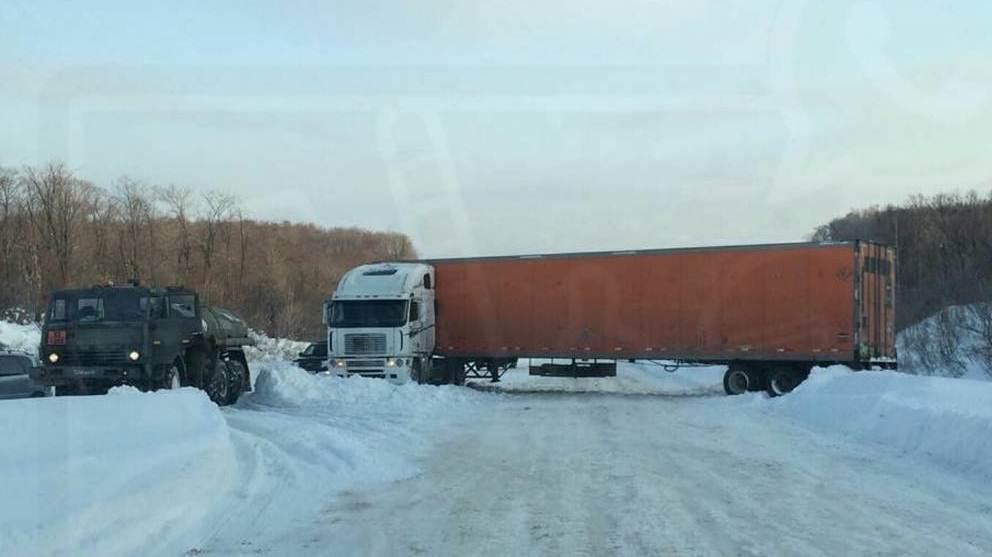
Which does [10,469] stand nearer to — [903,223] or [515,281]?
[515,281]

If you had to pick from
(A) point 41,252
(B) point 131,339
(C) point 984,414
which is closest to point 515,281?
(B) point 131,339

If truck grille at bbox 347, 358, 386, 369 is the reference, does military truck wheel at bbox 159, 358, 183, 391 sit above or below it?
above

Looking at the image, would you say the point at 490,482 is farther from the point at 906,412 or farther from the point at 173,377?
the point at 173,377

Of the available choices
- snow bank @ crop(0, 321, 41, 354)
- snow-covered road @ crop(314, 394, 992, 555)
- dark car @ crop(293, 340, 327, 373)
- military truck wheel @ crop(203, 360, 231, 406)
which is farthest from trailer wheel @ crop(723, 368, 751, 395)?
snow bank @ crop(0, 321, 41, 354)

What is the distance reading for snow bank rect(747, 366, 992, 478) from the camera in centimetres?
1251

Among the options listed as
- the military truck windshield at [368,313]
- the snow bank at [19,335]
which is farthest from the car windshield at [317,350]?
the snow bank at [19,335]

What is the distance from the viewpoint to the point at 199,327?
21.4 m

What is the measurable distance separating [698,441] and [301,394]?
33.2ft

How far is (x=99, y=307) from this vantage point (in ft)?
64.6

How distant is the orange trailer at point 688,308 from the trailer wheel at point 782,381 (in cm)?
4

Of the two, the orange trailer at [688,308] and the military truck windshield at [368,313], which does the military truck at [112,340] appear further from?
the orange trailer at [688,308]

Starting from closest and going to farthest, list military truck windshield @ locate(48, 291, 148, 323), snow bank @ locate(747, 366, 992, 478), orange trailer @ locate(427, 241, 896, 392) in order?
1. snow bank @ locate(747, 366, 992, 478)
2. military truck windshield @ locate(48, 291, 148, 323)
3. orange trailer @ locate(427, 241, 896, 392)

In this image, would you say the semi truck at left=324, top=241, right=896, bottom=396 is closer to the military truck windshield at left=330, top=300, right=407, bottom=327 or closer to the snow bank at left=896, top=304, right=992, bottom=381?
the military truck windshield at left=330, top=300, right=407, bottom=327

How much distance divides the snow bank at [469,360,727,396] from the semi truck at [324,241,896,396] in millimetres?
1335
